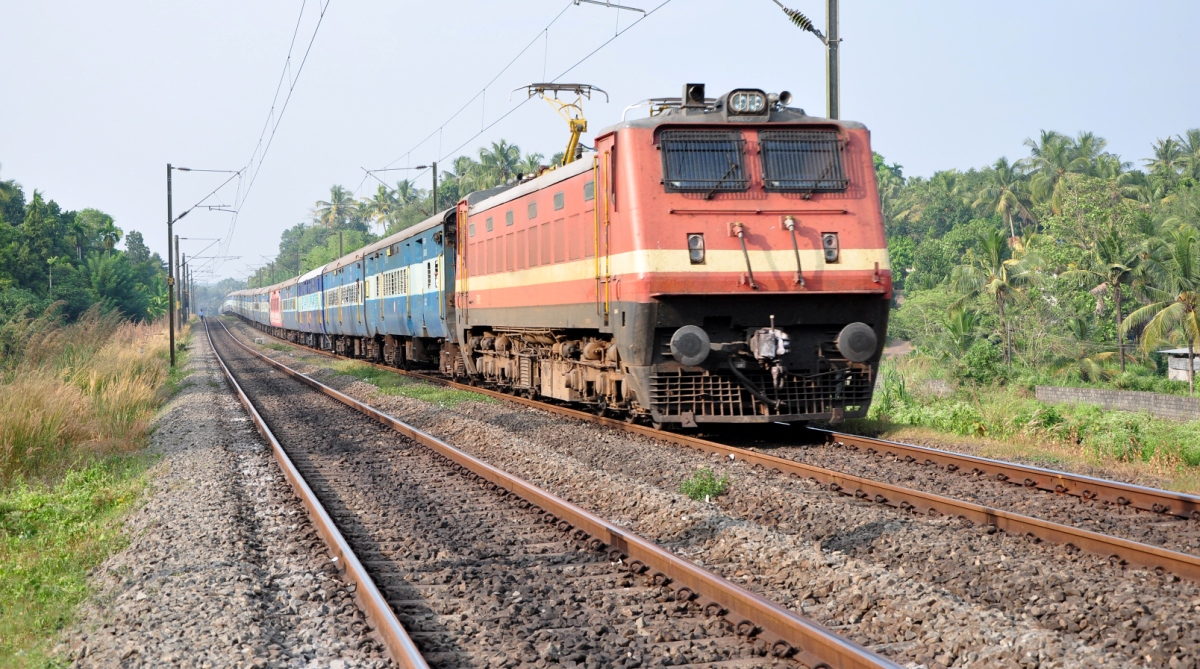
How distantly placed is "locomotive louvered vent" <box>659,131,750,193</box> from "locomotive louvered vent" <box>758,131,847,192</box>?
29 cm

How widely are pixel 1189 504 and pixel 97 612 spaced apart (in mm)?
6778

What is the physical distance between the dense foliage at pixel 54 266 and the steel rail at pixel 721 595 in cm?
3232

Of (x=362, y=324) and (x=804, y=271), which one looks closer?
(x=804, y=271)

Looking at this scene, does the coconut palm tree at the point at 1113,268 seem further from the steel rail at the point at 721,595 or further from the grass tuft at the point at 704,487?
the steel rail at the point at 721,595

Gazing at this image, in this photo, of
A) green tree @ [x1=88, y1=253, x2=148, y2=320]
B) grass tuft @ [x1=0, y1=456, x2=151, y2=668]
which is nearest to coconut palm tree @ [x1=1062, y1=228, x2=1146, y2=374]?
grass tuft @ [x1=0, y1=456, x2=151, y2=668]

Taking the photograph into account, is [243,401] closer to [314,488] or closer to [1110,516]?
[314,488]

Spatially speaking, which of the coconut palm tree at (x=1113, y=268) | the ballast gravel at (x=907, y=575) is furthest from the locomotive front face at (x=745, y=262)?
the coconut palm tree at (x=1113, y=268)

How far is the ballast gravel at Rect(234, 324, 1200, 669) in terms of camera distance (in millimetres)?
4340

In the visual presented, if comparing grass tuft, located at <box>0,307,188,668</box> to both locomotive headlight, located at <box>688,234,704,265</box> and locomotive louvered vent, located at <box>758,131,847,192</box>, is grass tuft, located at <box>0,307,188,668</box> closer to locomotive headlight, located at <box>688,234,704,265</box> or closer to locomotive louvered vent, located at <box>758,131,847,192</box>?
locomotive headlight, located at <box>688,234,704,265</box>

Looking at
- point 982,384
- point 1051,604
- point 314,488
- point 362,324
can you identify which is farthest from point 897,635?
point 362,324

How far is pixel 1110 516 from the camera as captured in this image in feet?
22.4

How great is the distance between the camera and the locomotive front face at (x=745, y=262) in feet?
33.2

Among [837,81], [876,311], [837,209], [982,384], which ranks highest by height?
[837,81]

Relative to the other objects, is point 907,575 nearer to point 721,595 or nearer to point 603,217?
point 721,595
